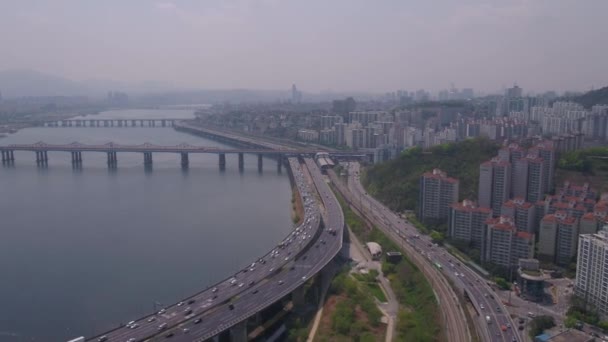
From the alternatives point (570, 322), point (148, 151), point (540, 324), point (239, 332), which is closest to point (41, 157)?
point (148, 151)

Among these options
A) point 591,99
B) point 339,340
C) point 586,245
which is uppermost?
point 591,99

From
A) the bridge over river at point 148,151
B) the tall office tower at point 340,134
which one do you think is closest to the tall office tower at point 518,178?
the bridge over river at point 148,151

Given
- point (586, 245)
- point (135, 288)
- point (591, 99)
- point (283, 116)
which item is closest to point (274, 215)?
point (135, 288)

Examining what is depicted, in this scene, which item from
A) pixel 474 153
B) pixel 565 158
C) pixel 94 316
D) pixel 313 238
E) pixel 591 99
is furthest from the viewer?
pixel 591 99

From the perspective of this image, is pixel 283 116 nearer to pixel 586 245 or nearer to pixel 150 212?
pixel 150 212

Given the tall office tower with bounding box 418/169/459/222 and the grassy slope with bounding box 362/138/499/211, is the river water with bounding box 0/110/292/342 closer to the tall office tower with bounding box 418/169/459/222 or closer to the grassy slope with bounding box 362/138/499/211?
the grassy slope with bounding box 362/138/499/211

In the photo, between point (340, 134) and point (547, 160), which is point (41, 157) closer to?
point (340, 134)

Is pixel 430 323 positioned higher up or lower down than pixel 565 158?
lower down

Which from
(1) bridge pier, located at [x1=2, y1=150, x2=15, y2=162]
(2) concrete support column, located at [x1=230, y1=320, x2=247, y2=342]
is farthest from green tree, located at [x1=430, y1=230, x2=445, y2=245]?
(1) bridge pier, located at [x1=2, y1=150, x2=15, y2=162]
